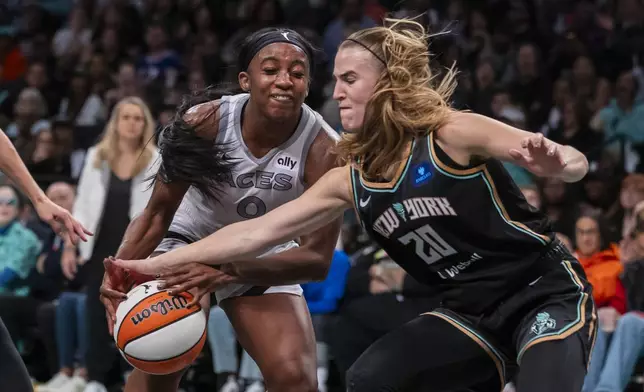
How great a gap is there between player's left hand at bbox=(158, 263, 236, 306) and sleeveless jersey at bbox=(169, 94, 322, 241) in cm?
52

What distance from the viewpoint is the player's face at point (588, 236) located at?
23.1ft

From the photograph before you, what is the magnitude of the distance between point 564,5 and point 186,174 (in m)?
7.26

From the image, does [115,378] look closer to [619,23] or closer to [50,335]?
[50,335]

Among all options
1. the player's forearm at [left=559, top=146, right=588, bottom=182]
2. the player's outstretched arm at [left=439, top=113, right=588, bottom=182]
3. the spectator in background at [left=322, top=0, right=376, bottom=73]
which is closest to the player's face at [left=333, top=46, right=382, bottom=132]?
the player's outstretched arm at [left=439, top=113, right=588, bottom=182]

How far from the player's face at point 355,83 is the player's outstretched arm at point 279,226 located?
7.5 inches

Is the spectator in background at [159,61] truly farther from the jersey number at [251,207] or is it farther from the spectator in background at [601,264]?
the jersey number at [251,207]

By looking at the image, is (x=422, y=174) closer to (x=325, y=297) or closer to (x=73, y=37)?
(x=325, y=297)

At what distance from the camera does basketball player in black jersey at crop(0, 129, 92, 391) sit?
4027 millimetres

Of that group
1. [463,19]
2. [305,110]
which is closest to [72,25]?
[463,19]

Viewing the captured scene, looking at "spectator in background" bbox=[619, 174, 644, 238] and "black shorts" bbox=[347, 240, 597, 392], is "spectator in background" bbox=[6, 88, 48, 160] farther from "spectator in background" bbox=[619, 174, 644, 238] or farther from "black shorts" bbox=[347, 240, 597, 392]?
"black shorts" bbox=[347, 240, 597, 392]

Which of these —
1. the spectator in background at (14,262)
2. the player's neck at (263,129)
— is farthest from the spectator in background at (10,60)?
the player's neck at (263,129)

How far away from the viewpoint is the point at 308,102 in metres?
10.2

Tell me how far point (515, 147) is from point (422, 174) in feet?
1.28

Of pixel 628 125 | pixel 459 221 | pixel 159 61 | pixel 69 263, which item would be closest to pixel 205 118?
pixel 459 221
